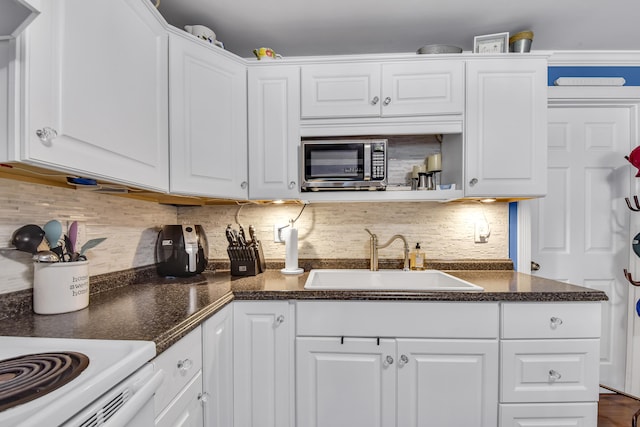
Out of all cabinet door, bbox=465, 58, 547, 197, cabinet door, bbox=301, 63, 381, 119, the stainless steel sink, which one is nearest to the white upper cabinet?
cabinet door, bbox=301, 63, 381, 119

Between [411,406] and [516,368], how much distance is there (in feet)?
1.69

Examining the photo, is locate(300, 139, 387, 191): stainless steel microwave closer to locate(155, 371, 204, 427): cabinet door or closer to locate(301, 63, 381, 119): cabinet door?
locate(301, 63, 381, 119): cabinet door

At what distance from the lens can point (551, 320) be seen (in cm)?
142

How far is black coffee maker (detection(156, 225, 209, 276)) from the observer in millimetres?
1750

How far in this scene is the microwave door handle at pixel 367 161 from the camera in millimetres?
1728

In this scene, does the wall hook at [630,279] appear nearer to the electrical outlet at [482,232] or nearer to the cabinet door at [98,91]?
the electrical outlet at [482,232]

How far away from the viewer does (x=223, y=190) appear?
1.66 metres

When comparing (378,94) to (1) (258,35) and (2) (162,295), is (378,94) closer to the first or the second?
(1) (258,35)

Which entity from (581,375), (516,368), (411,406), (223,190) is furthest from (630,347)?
(223,190)

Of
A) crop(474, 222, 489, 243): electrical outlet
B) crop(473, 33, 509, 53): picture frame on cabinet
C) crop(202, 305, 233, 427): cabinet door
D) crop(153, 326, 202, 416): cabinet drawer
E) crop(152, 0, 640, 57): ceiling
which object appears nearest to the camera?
crop(153, 326, 202, 416): cabinet drawer

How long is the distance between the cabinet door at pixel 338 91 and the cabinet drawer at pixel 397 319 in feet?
3.44

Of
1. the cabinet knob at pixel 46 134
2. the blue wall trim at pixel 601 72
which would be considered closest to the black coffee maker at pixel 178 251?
the cabinet knob at pixel 46 134

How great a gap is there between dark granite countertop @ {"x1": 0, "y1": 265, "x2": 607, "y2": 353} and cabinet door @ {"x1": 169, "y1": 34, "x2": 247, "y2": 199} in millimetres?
494

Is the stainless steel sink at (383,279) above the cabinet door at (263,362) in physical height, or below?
above
